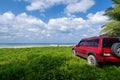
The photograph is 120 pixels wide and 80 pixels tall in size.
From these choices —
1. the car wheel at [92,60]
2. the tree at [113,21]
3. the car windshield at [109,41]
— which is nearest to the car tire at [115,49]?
the car windshield at [109,41]

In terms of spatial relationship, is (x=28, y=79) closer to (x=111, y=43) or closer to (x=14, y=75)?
(x=14, y=75)

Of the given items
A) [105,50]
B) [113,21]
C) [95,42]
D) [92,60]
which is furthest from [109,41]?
[113,21]

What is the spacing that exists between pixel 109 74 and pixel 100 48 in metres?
1.77

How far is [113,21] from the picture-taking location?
938 inches

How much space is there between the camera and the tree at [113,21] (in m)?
23.1

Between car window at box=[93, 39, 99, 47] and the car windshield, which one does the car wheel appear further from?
the car windshield

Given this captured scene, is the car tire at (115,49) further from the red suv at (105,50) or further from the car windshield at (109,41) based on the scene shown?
the car windshield at (109,41)

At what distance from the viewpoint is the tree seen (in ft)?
75.7

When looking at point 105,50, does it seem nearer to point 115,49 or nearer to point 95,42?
point 115,49

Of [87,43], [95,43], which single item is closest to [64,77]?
[95,43]

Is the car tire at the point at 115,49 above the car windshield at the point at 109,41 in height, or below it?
below

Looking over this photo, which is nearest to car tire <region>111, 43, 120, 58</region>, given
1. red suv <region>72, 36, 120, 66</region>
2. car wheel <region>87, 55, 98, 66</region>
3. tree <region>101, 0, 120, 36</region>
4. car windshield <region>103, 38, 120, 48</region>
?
red suv <region>72, 36, 120, 66</region>

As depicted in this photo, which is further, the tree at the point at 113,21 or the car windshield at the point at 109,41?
the tree at the point at 113,21

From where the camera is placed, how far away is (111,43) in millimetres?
9969
